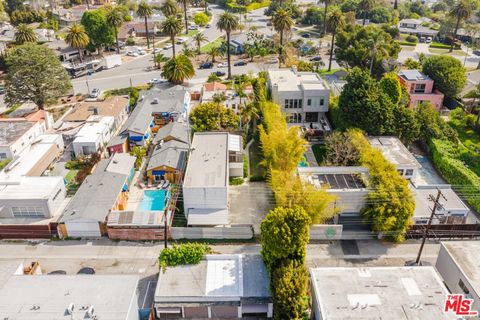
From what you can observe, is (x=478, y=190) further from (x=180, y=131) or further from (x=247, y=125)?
(x=180, y=131)

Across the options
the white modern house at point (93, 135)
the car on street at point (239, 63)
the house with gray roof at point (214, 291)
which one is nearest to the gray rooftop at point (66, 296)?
the house with gray roof at point (214, 291)

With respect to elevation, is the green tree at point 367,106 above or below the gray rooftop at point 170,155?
above

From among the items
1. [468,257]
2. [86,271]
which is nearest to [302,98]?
[468,257]

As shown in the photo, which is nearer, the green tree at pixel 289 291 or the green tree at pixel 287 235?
Answer: the green tree at pixel 289 291

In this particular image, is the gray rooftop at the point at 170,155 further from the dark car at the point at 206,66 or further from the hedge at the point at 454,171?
the dark car at the point at 206,66

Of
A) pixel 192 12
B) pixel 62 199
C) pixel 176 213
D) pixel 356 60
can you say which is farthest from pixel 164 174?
pixel 192 12
